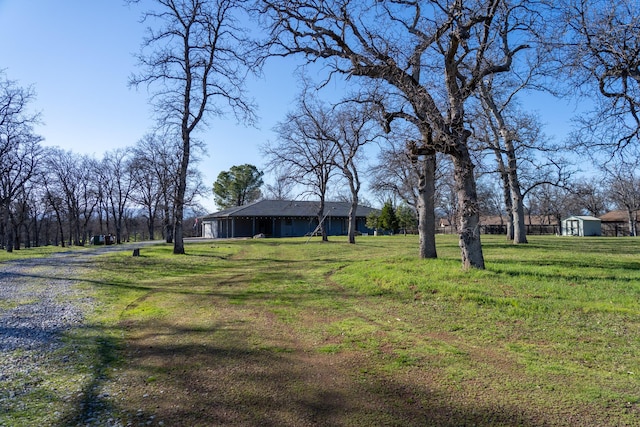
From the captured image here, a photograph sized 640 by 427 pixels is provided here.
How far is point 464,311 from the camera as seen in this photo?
6.41 m

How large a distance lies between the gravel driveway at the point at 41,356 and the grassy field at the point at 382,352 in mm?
147

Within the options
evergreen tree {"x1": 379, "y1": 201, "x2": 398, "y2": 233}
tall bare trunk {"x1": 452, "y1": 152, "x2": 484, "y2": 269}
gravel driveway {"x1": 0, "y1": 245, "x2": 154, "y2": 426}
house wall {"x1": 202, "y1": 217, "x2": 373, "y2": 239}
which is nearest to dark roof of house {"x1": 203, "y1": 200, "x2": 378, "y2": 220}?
house wall {"x1": 202, "y1": 217, "x2": 373, "y2": 239}

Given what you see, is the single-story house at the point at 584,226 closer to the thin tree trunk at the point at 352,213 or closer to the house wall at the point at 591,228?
the house wall at the point at 591,228

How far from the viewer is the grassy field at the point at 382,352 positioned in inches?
127

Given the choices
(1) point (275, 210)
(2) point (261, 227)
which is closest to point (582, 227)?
(1) point (275, 210)

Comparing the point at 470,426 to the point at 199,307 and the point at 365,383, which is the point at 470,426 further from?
the point at 199,307

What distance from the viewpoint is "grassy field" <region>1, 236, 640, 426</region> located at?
3.22m

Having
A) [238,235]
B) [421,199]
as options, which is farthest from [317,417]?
[238,235]

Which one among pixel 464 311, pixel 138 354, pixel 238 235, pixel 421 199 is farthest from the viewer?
pixel 238 235

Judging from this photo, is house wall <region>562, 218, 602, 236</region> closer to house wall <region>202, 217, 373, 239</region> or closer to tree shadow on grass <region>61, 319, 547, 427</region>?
house wall <region>202, 217, 373, 239</region>

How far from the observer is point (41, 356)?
4508 millimetres

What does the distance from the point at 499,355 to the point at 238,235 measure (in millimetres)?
41266

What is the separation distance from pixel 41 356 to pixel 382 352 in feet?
13.6

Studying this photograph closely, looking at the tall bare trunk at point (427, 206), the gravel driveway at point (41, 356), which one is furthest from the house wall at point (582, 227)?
the gravel driveway at point (41, 356)
